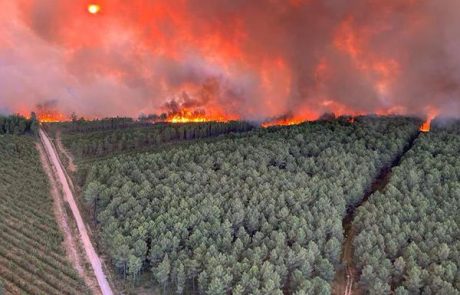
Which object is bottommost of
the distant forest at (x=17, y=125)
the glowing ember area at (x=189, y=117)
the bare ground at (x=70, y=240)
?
the bare ground at (x=70, y=240)

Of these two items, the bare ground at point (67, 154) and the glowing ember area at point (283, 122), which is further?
the glowing ember area at point (283, 122)

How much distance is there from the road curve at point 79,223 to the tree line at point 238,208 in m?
2.44

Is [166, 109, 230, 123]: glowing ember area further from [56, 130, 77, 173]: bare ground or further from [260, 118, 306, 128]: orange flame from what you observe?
[56, 130, 77, 173]: bare ground

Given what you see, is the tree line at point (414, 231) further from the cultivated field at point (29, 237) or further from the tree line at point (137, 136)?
the tree line at point (137, 136)

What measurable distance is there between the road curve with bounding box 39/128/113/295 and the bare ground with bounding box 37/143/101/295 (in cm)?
94

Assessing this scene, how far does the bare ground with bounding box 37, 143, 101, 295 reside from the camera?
8838 centimetres

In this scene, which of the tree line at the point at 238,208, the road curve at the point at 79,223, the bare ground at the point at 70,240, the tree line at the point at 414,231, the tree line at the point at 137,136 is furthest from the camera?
the tree line at the point at 137,136

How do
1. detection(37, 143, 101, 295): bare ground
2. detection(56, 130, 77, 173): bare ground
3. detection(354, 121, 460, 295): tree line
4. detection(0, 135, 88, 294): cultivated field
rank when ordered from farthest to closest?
detection(56, 130, 77, 173): bare ground, detection(37, 143, 101, 295): bare ground, detection(354, 121, 460, 295): tree line, detection(0, 135, 88, 294): cultivated field

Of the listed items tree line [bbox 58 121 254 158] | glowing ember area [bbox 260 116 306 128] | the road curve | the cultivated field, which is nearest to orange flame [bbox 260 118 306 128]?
glowing ember area [bbox 260 116 306 128]

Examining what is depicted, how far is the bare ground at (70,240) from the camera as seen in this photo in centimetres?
8838

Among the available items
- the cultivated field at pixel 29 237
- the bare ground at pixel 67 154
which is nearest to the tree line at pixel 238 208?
the cultivated field at pixel 29 237

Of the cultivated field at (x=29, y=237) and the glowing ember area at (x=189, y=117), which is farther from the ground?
the glowing ember area at (x=189, y=117)

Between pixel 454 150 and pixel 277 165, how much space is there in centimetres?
3964

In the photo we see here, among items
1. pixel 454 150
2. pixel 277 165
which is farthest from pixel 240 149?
pixel 454 150
